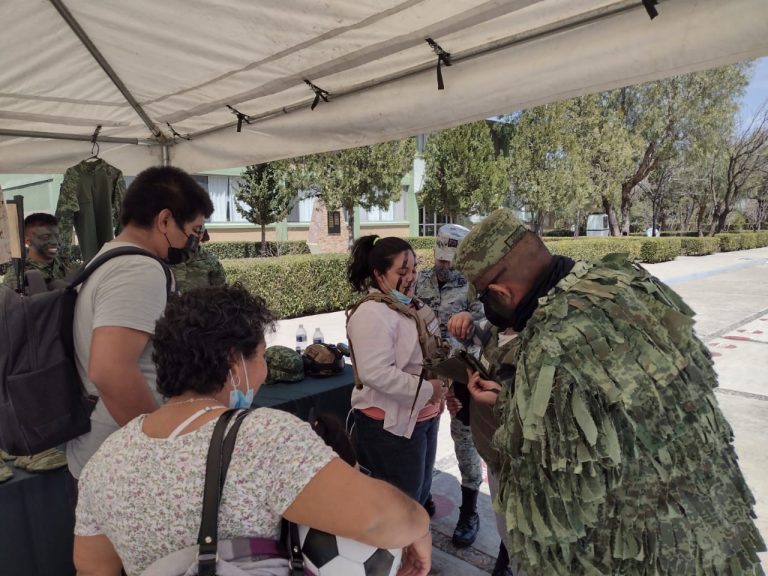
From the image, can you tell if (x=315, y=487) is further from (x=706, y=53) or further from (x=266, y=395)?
(x=266, y=395)

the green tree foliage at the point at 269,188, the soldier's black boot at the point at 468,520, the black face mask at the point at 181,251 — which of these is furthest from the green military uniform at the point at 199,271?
the green tree foliage at the point at 269,188

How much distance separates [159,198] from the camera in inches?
72.7

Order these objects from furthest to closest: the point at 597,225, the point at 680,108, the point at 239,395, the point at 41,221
→ the point at 597,225 → the point at 680,108 → the point at 41,221 → the point at 239,395

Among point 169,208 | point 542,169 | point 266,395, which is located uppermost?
point 542,169

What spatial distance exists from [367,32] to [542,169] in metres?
18.7

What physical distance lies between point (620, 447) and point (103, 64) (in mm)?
3344

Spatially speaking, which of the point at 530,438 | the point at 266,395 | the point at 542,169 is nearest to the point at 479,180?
the point at 542,169

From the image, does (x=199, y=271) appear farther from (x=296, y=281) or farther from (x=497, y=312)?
(x=296, y=281)

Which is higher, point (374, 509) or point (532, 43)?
point (532, 43)

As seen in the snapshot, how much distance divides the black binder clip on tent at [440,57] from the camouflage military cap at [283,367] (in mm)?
1954

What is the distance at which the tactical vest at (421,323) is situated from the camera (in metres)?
2.52

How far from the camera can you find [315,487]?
1019mm

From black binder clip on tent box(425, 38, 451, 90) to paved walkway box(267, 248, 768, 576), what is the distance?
1.39 metres

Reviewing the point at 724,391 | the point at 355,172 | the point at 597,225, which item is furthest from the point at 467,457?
the point at 597,225
